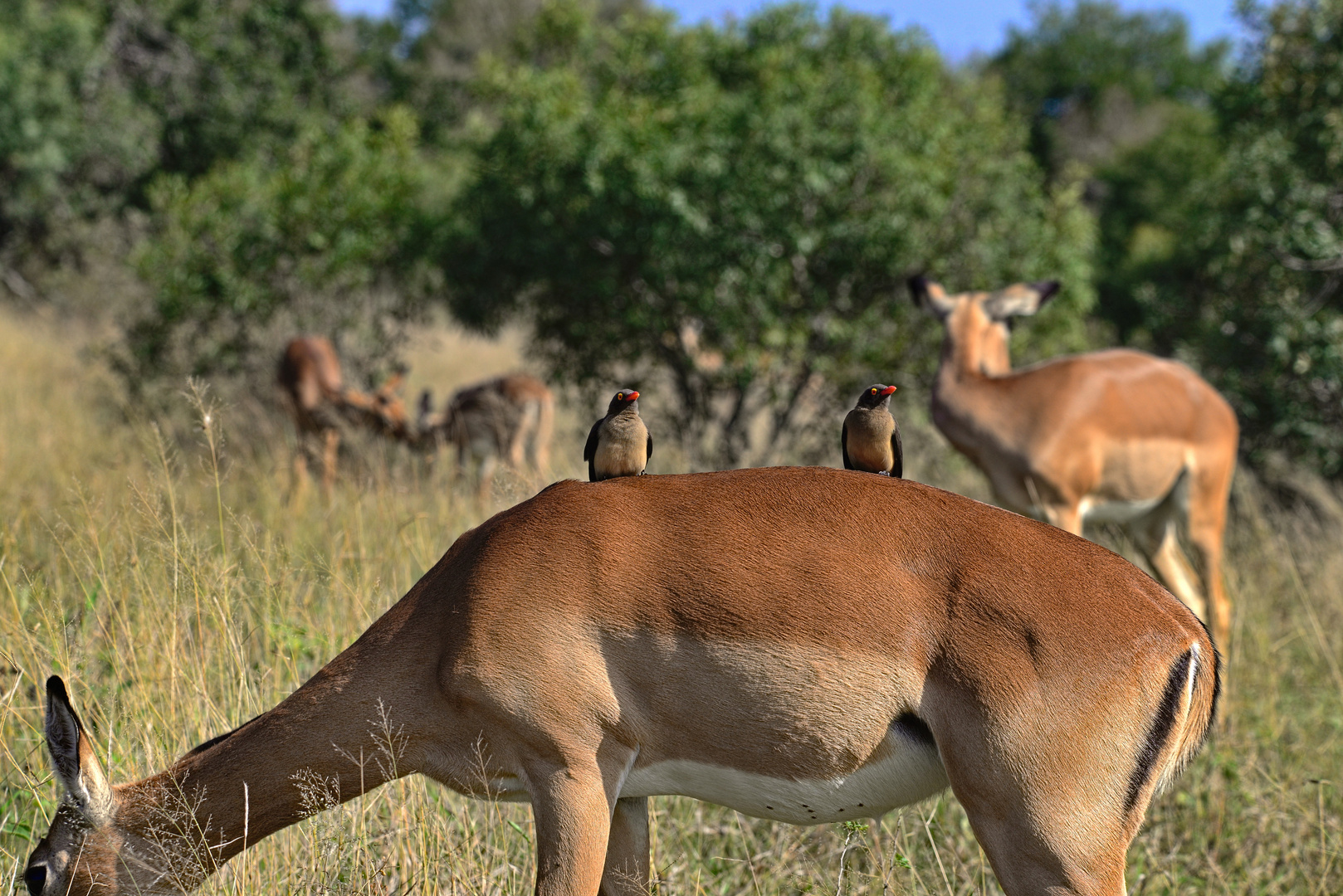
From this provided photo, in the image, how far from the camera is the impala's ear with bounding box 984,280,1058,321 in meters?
7.14

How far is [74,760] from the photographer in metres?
2.52

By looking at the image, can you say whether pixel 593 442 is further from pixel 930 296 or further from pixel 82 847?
pixel 930 296

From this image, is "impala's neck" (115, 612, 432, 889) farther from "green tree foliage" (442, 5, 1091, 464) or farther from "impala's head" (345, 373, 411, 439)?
"impala's head" (345, 373, 411, 439)

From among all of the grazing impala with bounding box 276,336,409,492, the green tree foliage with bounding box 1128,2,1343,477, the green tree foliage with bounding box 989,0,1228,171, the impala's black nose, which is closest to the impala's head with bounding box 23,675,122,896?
the impala's black nose

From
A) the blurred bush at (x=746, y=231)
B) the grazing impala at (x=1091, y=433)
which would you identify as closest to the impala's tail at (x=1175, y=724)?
the grazing impala at (x=1091, y=433)

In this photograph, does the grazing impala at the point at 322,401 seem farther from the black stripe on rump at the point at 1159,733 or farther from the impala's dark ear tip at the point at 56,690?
the black stripe on rump at the point at 1159,733

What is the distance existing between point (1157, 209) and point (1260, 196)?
575 inches

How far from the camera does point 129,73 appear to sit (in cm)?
1852

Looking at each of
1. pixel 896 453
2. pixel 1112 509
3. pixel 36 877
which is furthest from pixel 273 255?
pixel 36 877

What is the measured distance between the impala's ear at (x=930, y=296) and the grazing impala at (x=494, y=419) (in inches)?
169

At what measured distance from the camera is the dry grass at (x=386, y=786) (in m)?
3.31

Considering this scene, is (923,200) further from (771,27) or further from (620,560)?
(620,560)

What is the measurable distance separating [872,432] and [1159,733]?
46.2 inches

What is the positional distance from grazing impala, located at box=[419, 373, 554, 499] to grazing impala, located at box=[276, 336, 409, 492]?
0.35 meters
